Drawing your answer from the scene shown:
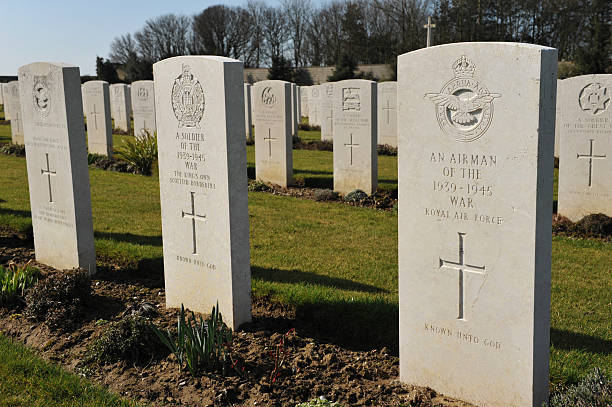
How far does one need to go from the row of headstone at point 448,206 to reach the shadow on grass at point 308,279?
1010 mm

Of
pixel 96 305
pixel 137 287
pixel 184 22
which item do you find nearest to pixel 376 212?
pixel 137 287

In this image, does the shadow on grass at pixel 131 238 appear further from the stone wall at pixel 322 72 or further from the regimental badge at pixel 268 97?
the stone wall at pixel 322 72

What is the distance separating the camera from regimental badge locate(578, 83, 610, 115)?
8758 millimetres

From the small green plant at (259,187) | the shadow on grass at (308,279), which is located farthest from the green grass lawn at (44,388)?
the small green plant at (259,187)

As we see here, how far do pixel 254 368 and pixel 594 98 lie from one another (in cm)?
696

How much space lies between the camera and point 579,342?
4.67 m

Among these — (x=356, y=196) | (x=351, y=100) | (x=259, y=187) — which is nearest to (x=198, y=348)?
(x=356, y=196)

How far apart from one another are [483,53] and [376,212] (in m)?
6.43

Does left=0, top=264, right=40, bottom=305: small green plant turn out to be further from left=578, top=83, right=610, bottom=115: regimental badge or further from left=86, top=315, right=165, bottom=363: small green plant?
left=578, top=83, right=610, bottom=115: regimental badge

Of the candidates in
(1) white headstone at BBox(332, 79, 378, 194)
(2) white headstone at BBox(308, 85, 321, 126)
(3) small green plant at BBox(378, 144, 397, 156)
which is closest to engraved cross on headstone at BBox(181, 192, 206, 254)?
(1) white headstone at BBox(332, 79, 378, 194)

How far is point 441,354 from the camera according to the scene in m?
4.05

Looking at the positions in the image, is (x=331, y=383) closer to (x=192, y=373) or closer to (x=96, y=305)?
(x=192, y=373)

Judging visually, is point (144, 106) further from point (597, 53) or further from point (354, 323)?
point (597, 53)

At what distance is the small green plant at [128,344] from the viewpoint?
4707mm
